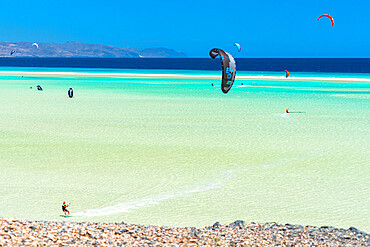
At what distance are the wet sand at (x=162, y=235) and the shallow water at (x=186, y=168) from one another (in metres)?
2.03

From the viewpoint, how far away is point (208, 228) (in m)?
10.7

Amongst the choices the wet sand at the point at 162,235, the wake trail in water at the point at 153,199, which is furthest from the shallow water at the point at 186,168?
the wet sand at the point at 162,235

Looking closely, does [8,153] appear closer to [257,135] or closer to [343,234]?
[257,135]

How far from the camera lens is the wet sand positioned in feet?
30.3

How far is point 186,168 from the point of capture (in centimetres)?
1850

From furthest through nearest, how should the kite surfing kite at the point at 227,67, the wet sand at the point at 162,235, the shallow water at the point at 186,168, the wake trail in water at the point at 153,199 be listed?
1. the kite surfing kite at the point at 227,67
2. the shallow water at the point at 186,168
3. the wake trail in water at the point at 153,199
4. the wet sand at the point at 162,235

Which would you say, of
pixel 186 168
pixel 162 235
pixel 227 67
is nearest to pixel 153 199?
pixel 186 168

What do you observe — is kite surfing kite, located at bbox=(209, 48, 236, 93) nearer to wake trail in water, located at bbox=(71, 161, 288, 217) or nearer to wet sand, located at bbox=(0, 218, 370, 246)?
wake trail in water, located at bbox=(71, 161, 288, 217)

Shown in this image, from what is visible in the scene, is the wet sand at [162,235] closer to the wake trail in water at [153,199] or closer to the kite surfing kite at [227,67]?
the wake trail in water at [153,199]

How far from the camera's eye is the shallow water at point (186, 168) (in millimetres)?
13375

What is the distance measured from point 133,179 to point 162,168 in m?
1.97

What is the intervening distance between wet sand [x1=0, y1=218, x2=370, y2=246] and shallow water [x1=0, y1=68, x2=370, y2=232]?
203cm

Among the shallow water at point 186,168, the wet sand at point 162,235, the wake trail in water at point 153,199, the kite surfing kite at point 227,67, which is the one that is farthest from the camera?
the kite surfing kite at point 227,67

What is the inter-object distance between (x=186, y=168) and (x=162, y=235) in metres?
8.57
